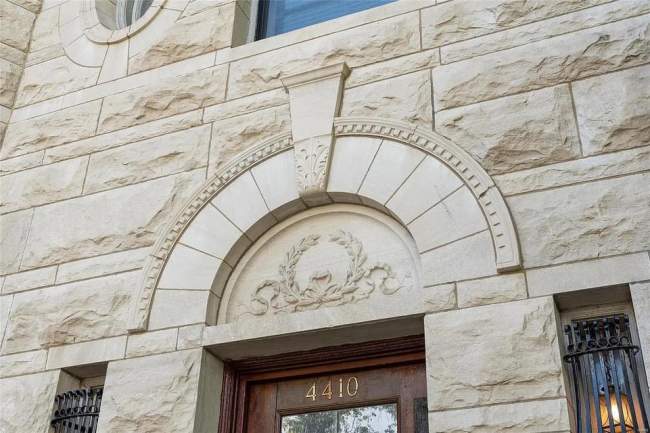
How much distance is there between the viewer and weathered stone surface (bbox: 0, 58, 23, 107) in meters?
7.86

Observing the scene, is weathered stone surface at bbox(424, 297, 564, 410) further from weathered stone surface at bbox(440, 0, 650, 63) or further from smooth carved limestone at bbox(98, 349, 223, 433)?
weathered stone surface at bbox(440, 0, 650, 63)

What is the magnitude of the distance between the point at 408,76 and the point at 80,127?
2942mm

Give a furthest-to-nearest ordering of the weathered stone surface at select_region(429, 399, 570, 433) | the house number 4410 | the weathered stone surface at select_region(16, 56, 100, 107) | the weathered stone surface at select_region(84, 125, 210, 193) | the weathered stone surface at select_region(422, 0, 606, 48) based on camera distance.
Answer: the weathered stone surface at select_region(16, 56, 100, 107) < the weathered stone surface at select_region(84, 125, 210, 193) < the weathered stone surface at select_region(422, 0, 606, 48) < the house number 4410 < the weathered stone surface at select_region(429, 399, 570, 433)

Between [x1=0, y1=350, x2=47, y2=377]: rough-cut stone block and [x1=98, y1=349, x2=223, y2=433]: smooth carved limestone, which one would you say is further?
[x1=0, y1=350, x2=47, y2=377]: rough-cut stone block

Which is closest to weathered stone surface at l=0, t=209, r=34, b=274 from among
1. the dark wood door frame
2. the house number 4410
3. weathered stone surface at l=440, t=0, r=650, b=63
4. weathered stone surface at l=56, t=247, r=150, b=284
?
weathered stone surface at l=56, t=247, r=150, b=284

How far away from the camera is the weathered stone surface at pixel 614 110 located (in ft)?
17.2

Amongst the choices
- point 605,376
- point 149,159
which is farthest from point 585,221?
point 149,159

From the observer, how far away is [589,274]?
490 cm

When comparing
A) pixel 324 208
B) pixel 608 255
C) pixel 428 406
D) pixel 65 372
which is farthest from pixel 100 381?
pixel 608 255

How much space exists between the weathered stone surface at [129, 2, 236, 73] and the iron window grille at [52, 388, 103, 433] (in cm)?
286

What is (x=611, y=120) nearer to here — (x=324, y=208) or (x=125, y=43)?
(x=324, y=208)

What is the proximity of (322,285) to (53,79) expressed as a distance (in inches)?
142

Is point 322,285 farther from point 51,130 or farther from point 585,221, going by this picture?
point 51,130

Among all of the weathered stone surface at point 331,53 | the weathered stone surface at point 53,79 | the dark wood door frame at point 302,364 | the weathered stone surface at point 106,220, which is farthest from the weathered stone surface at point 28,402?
the weathered stone surface at point 53,79
